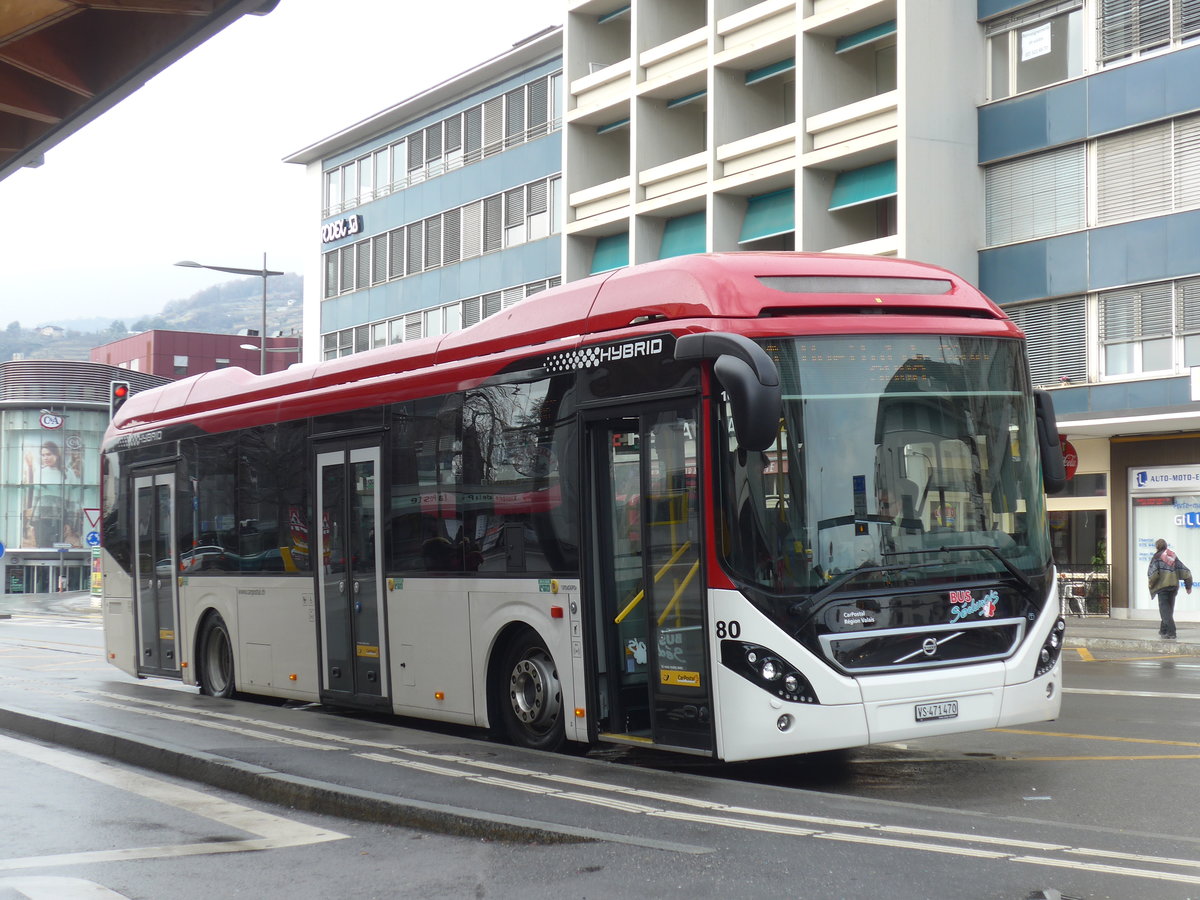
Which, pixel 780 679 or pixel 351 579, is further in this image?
pixel 351 579

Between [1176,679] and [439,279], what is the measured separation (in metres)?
33.5

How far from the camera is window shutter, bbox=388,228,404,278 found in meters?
49.2

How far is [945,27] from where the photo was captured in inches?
1214

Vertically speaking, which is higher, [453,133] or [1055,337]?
[453,133]

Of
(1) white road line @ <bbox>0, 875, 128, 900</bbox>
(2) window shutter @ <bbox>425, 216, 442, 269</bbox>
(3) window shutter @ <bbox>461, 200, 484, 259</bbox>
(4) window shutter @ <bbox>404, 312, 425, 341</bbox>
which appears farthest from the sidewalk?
(4) window shutter @ <bbox>404, 312, 425, 341</bbox>

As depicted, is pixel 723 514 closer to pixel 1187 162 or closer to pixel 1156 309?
pixel 1156 309

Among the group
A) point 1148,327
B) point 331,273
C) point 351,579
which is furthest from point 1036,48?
point 331,273

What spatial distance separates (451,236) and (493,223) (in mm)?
2259

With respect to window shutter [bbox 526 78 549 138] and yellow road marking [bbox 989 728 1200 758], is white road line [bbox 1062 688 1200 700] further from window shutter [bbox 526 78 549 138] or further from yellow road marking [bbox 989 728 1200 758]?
window shutter [bbox 526 78 549 138]

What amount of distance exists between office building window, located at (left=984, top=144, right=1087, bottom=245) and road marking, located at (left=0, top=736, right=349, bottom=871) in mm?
23682

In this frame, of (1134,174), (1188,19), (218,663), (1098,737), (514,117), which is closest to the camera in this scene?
(1098,737)

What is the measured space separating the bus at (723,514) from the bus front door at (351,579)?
0.09 metres

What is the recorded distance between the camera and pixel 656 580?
9445 millimetres

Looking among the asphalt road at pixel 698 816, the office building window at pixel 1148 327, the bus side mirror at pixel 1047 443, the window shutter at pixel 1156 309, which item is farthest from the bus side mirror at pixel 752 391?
the window shutter at pixel 1156 309
